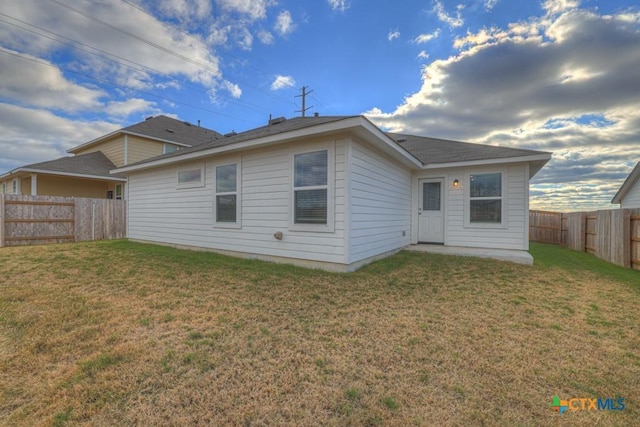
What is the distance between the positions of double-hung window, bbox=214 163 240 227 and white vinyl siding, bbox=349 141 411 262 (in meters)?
3.00

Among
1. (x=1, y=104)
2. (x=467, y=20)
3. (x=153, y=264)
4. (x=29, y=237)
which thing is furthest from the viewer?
(x=1, y=104)

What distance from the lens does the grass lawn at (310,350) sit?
1699 mm

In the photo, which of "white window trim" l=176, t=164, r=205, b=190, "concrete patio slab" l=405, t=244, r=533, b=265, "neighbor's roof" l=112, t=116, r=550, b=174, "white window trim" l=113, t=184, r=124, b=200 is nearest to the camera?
"neighbor's roof" l=112, t=116, r=550, b=174

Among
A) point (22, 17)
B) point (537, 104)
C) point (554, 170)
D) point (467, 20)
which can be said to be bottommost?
point (554, 170)

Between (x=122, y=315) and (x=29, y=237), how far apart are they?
10037 millimetres

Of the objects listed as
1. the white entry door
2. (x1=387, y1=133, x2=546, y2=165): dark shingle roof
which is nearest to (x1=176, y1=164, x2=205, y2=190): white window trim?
(x1=387, y1=133, x2=546, y2=165): dark shingle roof

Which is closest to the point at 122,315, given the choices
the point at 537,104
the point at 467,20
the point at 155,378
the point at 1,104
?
the point at 155,378

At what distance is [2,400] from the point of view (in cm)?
175

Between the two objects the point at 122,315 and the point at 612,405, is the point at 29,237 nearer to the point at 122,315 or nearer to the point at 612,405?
the point at 122,315

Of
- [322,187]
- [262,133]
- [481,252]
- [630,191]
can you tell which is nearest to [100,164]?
[262,133]

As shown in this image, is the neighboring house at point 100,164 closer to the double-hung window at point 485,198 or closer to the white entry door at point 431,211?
the white entry door at point 431,211

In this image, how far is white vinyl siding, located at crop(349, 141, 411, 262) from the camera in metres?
5.13

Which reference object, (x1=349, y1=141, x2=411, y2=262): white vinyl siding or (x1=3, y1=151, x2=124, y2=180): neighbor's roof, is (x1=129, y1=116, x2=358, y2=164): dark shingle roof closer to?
(x1=349, y1=141, x2=411, y2=262): white vinyl siding

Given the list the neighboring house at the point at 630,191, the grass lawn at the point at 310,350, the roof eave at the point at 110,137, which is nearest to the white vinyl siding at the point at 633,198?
the neighboring house at the point at 630,191
